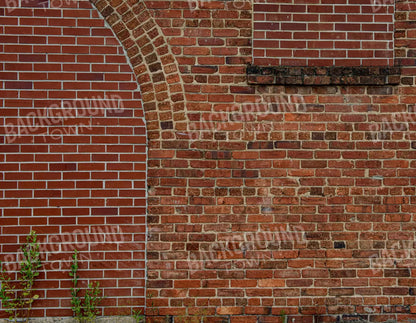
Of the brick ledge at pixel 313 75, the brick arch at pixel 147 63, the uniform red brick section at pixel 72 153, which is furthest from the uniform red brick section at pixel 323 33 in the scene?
the uniform red brick section at pixel 72 153

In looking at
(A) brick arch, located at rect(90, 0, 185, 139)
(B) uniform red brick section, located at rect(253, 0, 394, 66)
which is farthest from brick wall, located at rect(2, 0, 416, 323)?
(B) uniform red brick section, located at rect(253, 0, 394, 66)

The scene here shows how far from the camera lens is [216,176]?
366 cm

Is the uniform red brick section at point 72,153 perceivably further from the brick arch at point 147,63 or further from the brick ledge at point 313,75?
the brick ledge at point 313,75

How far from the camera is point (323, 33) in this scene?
3711mm

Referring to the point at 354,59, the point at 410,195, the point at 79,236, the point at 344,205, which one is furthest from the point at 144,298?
the point at 354,59

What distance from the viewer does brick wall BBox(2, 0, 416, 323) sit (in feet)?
11.9

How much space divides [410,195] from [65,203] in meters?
3.07

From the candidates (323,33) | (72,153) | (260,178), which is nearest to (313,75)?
(323,33)

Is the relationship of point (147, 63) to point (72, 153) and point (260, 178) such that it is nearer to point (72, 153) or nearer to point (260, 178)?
point (72, 153)

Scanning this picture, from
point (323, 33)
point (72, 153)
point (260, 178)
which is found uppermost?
point (323, 33)

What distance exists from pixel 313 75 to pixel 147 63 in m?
1.47

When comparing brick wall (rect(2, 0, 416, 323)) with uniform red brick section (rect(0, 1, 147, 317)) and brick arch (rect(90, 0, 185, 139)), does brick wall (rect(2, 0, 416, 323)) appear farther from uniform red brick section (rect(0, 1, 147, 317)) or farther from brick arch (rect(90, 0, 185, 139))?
uniform red brick section (rect(0, 1, 147, 317))

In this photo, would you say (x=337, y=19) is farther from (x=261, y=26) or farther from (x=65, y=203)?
(x=65, y=203)

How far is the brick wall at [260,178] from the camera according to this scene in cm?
364
